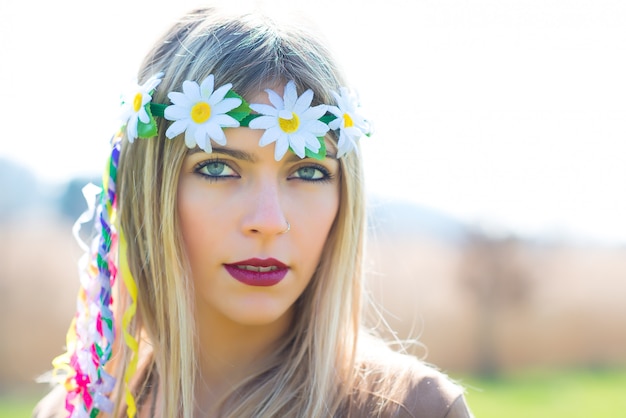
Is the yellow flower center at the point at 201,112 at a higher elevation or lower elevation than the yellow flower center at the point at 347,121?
lower

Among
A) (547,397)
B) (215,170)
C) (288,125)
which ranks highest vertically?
(288,125)

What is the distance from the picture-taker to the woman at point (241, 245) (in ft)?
6.95

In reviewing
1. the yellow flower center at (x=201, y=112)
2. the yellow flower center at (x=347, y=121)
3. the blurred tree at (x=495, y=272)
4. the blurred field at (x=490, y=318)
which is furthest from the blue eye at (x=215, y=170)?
the blurred tree at (x=495, y=272)

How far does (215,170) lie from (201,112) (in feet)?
0.54

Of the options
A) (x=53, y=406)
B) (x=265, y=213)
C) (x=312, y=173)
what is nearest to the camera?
(x=265, y=213)

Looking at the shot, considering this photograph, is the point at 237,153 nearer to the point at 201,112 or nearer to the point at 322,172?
the point at 201,112

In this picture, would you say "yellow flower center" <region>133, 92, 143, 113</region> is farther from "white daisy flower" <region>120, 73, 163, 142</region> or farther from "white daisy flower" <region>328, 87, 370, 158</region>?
"white daisy flower" <region>328, 87, 370, 158</region>

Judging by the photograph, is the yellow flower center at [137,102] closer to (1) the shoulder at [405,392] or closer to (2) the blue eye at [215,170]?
(2) the blue eye at [215,170]

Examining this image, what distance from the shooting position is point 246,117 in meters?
2.13

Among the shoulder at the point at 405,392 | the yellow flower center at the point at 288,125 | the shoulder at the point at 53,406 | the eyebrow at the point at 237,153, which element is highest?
the yellow flower center at the point at 288,125

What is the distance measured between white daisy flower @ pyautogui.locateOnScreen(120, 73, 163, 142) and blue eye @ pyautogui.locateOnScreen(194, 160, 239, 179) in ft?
0.71

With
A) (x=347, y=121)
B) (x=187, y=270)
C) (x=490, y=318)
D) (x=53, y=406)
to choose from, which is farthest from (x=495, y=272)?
(x=187, y=270)

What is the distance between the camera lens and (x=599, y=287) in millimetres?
11836

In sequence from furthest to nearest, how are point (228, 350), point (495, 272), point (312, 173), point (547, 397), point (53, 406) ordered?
point (495, 272)
point (547, 397)
point (53, 406)
point (228, 350)
point (312, 173)
